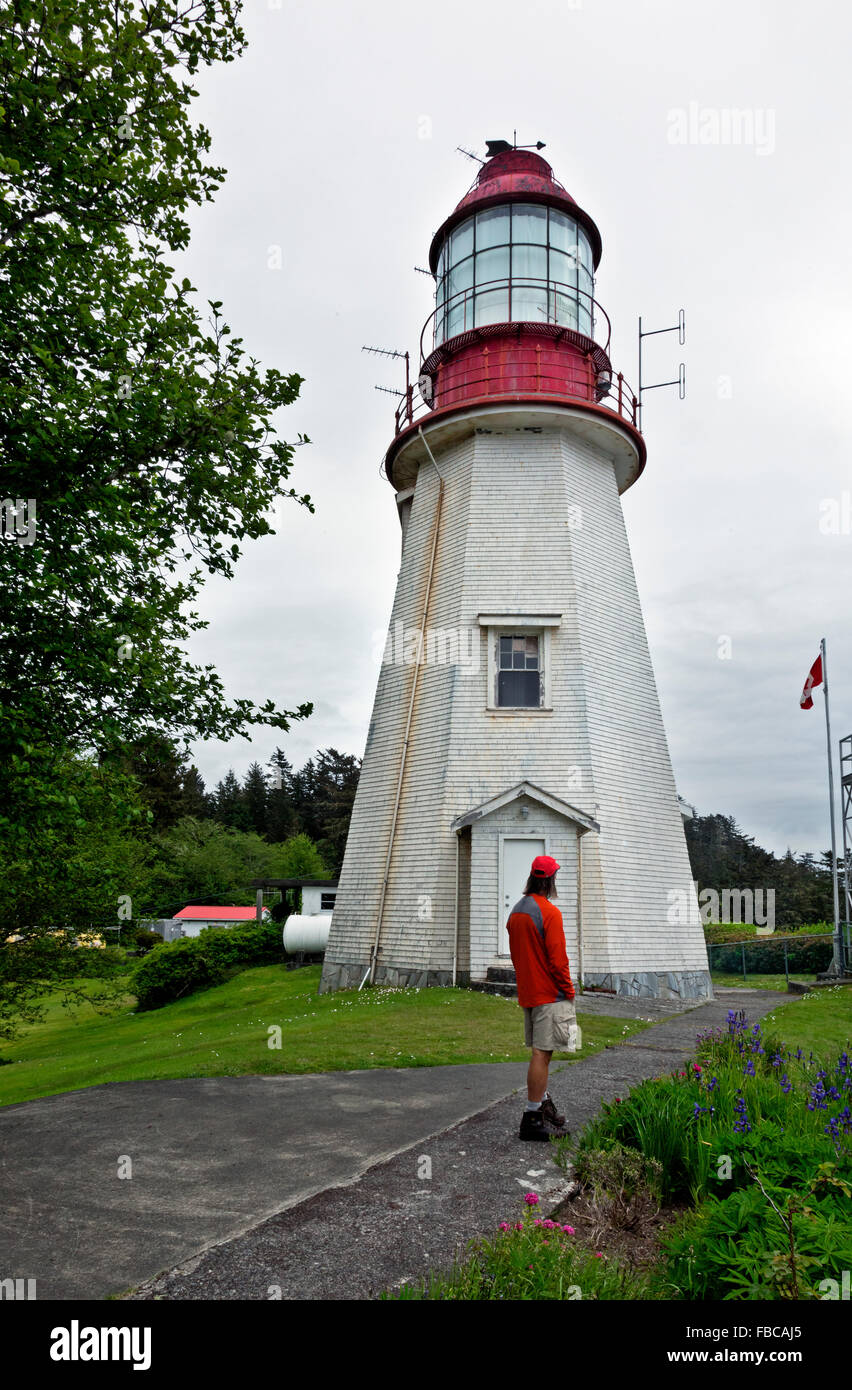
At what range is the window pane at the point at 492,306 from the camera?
18.6 m

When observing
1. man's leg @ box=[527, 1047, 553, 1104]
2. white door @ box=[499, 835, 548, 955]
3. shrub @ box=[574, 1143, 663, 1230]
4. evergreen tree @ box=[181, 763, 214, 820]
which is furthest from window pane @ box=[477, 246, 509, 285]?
evergreen tree @ box=[181, 763, 214, 820]

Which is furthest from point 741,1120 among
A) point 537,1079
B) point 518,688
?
point 518,688

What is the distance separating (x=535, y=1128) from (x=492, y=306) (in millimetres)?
17566

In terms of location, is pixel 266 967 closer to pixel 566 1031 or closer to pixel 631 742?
pixel 631 742

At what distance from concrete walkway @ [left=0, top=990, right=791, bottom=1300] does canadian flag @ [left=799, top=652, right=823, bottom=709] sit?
1640 cm

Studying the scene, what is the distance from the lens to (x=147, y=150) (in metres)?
→ 7.93

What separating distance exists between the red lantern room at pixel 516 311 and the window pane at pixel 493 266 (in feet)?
0.07

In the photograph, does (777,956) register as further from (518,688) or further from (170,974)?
(170,974)

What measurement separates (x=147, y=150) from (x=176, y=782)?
5809 centimetres

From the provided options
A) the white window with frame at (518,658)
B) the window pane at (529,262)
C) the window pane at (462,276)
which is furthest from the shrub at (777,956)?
the window pane at (462,276)

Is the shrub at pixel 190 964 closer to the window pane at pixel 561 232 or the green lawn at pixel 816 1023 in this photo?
the green lawn at pixel 816 1023

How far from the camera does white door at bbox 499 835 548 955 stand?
1480cm

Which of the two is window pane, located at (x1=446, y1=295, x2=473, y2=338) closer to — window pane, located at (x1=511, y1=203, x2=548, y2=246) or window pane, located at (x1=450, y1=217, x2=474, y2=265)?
window pane, located at (x1=450, y1=217, x2=474, y2=265)

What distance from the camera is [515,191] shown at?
61.5 feet
